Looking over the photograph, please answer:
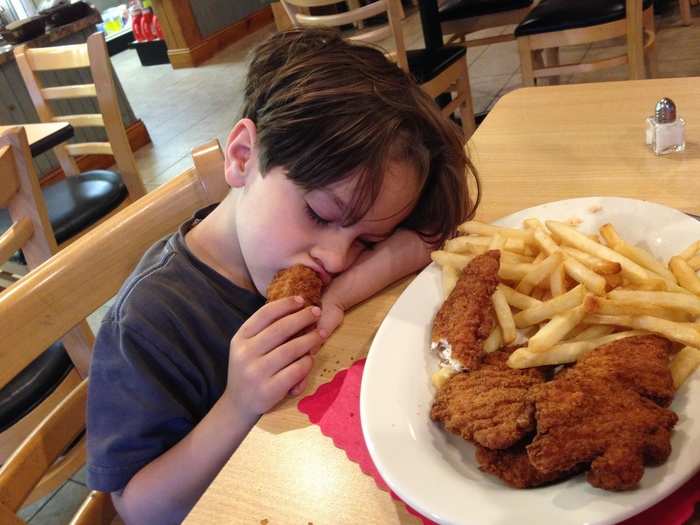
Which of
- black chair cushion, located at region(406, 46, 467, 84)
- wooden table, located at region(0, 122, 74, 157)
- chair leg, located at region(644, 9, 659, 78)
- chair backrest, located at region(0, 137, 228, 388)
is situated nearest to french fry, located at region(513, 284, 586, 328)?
chair backrest, located at region(0, 137, 228, 388)

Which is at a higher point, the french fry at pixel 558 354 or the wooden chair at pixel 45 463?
the french fry at pixel 558 354

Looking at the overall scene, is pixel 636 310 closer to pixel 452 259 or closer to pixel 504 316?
pixel 504 316

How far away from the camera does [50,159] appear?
5.13 m

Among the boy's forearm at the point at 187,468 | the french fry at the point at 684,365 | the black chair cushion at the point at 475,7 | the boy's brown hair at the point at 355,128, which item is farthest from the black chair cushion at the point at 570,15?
the boy's forearm at the point at 187,468

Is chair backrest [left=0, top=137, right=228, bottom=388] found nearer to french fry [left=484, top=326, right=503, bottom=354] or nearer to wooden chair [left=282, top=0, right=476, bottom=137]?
french fry [left=484, top=326, right=503, bottom=354]

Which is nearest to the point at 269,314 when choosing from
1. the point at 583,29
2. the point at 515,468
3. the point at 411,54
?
the point at 515,468

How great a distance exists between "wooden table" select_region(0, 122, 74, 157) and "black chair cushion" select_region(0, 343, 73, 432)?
3.90ft

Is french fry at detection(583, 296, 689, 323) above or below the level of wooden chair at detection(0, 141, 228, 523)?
below

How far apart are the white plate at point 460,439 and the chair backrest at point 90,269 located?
602 millimetres

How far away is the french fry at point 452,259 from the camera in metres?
1.02

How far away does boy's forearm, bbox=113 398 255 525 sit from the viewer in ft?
3.28

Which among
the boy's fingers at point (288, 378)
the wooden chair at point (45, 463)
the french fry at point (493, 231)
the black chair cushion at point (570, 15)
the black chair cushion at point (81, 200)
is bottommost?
the black chair cushion at point (81, 200)

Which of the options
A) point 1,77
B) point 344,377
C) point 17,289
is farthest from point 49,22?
point 344,377

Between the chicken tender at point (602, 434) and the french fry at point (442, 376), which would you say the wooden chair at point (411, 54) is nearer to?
the french fry at point (442, 376)
